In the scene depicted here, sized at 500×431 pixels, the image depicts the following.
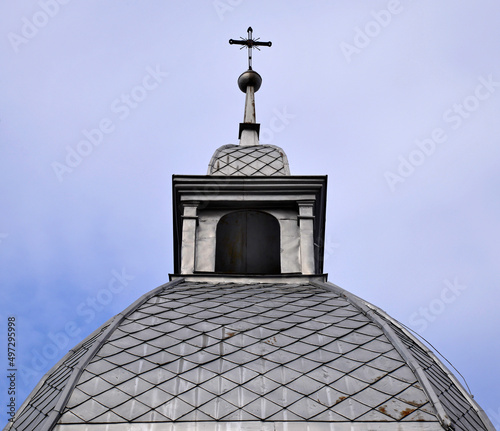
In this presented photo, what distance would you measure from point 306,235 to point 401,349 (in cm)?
584

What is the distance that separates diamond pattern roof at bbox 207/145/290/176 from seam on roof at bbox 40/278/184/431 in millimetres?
4391

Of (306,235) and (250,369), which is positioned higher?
(306,235)

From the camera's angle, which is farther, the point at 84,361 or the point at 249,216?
the point at 249,216

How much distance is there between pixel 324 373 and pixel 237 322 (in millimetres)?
1979

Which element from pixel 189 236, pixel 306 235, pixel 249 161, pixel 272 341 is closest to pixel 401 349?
pixel 272 341

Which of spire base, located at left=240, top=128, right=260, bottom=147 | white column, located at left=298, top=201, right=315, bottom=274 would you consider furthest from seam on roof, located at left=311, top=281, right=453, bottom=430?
spire base, located at left=240, top=128, right=260, bottom=147

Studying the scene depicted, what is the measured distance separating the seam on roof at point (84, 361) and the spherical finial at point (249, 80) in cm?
1063

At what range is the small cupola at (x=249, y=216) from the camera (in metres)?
16.5

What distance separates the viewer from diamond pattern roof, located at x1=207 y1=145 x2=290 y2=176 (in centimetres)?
1778

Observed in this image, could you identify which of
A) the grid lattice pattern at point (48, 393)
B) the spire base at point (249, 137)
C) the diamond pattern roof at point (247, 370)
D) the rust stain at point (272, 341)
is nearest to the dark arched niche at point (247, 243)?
the spire base at point (249, 137)

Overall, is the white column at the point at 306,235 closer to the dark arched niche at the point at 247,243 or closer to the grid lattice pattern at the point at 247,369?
the dark arched niche at the point at 247,243

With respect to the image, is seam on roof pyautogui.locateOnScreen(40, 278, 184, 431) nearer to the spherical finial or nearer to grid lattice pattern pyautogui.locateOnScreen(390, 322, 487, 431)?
grid lattice pattern pyautogui.locateOnScreen(390, 322, 487, 431)

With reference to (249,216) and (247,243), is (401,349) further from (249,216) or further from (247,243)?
(247,243)

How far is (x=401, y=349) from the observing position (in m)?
11.0
